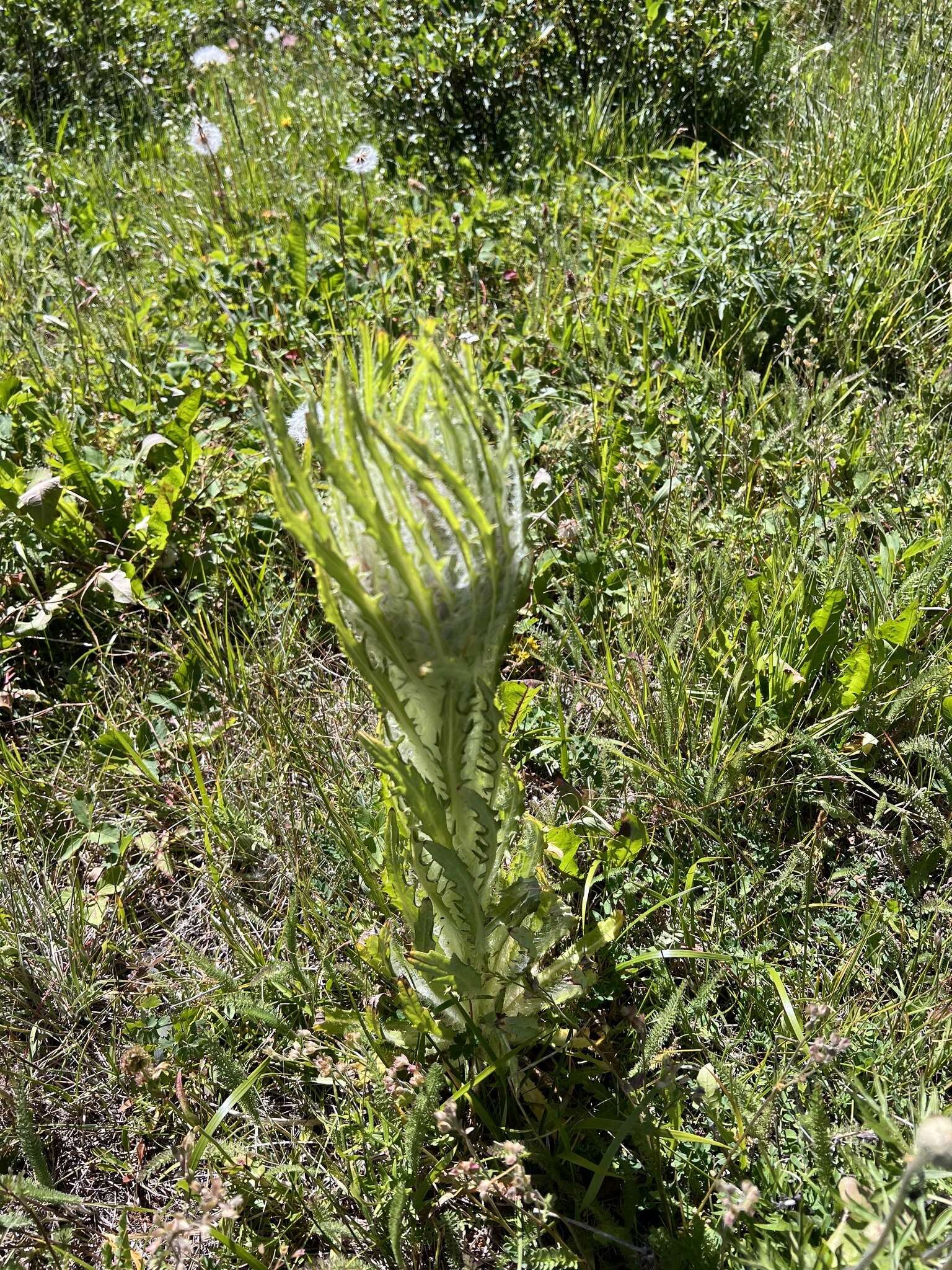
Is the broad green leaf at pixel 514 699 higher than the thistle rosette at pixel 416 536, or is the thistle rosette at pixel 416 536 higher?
the thistle rosette at pixel 416 536

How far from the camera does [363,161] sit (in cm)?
402

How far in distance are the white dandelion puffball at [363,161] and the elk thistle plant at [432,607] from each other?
3170 mm

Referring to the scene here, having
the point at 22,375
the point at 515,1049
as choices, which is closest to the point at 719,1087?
the point at 515,1049

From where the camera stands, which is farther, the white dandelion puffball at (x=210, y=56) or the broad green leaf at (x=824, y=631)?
the white dandelion puffball at (x=210, y=56)

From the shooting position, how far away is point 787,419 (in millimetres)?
2814

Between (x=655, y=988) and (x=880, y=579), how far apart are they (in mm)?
1193

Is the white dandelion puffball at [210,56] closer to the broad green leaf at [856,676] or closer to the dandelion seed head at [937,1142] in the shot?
the broad green leaf at [856,676]

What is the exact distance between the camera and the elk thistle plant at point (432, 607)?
0.98m

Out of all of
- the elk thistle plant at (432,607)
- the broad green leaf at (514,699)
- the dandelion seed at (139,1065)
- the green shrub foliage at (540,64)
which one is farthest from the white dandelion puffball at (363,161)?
the dandelion seed at (139,1065)

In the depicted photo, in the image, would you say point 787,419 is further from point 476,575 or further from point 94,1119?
point 94,1119

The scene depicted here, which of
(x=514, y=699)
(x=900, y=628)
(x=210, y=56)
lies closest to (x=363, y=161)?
(x=210, y=56)

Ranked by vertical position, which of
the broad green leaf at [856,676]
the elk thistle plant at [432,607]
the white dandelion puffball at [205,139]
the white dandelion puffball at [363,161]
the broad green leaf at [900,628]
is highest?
the white dandelion puffball at [205,139]

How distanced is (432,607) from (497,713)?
295mm

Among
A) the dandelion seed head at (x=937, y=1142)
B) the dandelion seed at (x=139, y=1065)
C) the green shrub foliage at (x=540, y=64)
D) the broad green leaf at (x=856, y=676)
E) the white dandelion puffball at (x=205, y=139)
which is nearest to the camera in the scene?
the dandelion seed head at (x=937, y=1142)
